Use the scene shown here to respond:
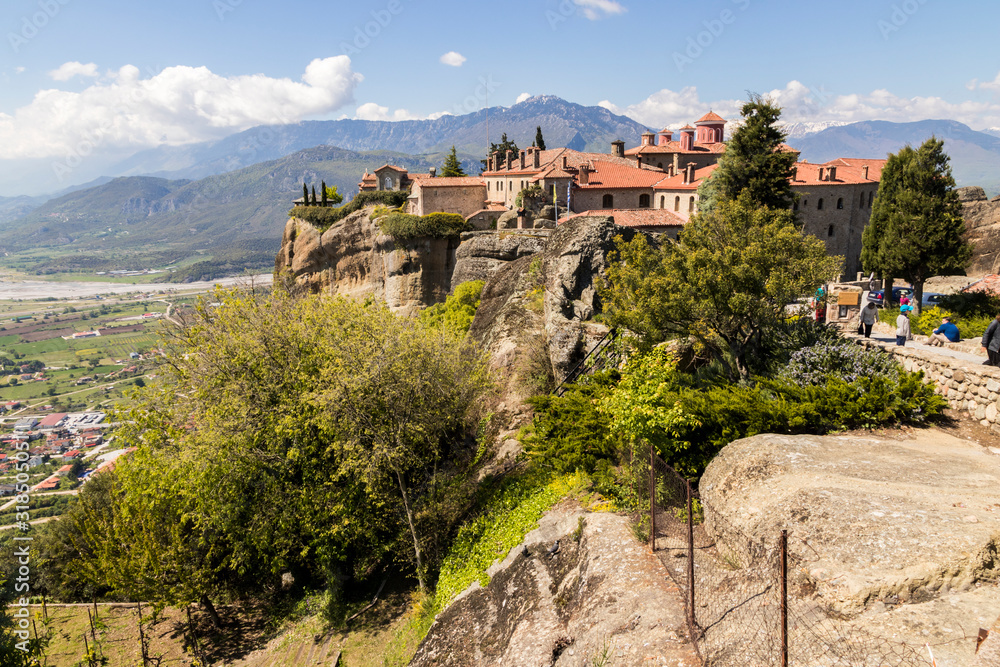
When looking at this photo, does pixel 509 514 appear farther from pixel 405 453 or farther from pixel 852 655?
pixel 852 655

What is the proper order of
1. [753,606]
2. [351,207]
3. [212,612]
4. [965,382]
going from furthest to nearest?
[351,207] < [212,612] < [965,382] < [753,606]

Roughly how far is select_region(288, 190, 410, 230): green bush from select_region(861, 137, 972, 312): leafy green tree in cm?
4528

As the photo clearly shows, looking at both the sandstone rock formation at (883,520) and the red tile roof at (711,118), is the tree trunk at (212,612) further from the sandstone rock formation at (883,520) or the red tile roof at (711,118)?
the red tile roof at (711,118)

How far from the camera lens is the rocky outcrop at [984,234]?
136ft

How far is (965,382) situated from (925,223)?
18234 millimetres

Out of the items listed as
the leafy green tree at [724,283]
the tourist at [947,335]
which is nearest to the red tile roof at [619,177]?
the leafy green tree at [724,283]

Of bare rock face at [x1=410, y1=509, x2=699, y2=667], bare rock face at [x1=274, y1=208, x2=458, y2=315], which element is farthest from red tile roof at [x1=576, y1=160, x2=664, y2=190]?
bare rock face at [x1=410, y1=509, x2=699, y2=667]

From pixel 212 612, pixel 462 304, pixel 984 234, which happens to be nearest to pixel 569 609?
pixel 212 612

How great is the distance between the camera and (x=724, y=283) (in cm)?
1390

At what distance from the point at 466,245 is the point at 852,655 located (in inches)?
1302

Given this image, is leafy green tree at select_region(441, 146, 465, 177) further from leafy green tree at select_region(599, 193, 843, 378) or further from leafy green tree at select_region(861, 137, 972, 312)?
leafy green tree at select_region(599, 193, 843, 378)

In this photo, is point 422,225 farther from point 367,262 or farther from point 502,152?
point 502,152

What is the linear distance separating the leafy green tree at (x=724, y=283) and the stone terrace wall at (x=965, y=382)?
126 inches

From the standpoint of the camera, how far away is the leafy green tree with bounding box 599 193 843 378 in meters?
14.0
